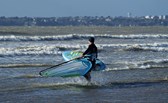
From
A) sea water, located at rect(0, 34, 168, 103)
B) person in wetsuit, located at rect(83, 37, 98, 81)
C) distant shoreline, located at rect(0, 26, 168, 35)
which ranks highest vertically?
person in wetsuit, located at rect(83, 37, 98, 81)

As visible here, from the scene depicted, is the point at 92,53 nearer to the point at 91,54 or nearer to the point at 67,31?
the point at 91,54

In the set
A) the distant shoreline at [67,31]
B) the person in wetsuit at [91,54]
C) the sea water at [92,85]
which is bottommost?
the distant shoreline at [67,31]

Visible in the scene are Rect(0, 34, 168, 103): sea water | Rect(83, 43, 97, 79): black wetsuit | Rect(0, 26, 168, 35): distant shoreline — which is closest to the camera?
Rect(0, 34, 168, 103): sea water

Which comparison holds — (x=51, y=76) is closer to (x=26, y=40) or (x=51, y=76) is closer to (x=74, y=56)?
(x=74, y=56)

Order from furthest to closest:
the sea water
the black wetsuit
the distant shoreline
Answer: the distant shoreline → the black wetsuit → the sea water

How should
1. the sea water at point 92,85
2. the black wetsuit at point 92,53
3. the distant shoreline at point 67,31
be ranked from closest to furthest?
the sea water at point 92,85
the black wetsuit at point 92,53
the distant shoreline at point 67,31

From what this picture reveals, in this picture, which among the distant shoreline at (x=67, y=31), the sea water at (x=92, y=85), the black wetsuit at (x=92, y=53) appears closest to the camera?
the sea water at (x=92, y=85)

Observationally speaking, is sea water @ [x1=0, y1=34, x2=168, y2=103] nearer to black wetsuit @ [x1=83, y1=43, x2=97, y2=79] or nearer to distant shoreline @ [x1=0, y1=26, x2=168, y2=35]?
black wetsuit @ [x1=83, y1=43, x2=97, y2=79]

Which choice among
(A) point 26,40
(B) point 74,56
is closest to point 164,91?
(B) point 74,56

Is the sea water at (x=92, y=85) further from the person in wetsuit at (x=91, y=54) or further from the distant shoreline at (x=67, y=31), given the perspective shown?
the distant shoreline at (x=67, y=31)

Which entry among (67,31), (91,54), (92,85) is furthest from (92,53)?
(67,31)

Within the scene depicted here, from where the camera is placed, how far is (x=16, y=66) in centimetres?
2623

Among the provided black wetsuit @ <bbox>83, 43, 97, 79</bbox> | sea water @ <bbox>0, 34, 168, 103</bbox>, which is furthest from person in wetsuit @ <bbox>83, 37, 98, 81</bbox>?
sea water @ <bbox>0, 34, 168, 103</bbox>

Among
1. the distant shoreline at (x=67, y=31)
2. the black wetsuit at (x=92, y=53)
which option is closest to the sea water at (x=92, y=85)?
the black wetsuit at (x=92, y=53)
